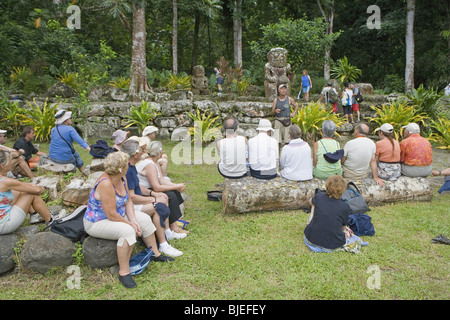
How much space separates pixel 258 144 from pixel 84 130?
6354 millimetres

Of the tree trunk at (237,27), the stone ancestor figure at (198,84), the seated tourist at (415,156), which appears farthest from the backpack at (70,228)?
the tree trunk at (237,27)

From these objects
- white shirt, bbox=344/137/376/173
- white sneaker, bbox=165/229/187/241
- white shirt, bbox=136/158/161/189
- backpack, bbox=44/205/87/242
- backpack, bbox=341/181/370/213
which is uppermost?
white shirt, bbox=344/137/376/173

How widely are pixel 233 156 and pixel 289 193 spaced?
959mm

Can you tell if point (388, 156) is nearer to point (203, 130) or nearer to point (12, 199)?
point (12, 199)

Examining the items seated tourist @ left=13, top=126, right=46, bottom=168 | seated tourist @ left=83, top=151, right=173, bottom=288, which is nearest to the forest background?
seated tourist @ left=13, top=126, right=46, bottom=168

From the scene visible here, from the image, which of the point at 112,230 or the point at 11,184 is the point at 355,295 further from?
the point at 11,184

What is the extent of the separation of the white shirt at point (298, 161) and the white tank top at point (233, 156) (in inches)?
25.5

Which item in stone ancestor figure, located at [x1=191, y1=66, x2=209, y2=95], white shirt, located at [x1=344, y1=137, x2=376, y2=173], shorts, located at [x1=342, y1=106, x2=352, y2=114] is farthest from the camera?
stone ancestor figure, located at [x1=191, y1=66, x2=209, y2=95]

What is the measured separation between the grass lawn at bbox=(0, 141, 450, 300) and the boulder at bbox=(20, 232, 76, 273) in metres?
0.09

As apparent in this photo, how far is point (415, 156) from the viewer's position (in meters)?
5.54

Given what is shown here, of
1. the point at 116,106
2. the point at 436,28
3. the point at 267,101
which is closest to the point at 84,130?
the point at 116,106

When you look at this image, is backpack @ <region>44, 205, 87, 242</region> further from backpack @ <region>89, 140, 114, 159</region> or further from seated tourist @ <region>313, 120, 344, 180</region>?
seated tourist @ <region>313, 120, 344, 180</region>

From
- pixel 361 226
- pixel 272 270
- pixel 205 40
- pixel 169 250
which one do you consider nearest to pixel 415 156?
pixel 361 226

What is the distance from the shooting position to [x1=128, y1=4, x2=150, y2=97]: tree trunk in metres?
10.5
